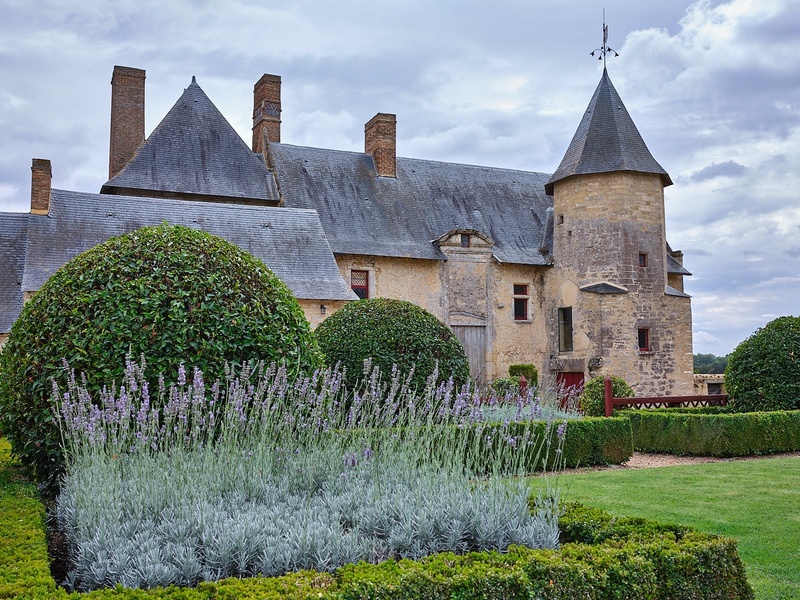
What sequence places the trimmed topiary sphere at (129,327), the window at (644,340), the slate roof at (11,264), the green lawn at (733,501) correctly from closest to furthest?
the green lawn at (733,501)
the trimmed topiary sphere at (129,327)
the slate roof at (11,264)
the window at (644,340)

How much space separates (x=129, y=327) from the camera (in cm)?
537

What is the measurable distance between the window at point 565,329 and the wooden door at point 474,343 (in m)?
2.14

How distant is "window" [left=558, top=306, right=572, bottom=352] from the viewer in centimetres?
2036

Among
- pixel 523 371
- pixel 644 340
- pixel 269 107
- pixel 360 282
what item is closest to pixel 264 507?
pixel 360 282

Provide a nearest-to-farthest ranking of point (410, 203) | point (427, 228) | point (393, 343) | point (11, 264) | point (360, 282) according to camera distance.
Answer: point (393, 343), point (11, 264), point (360, 282), point (427, 228), point (410, 203)

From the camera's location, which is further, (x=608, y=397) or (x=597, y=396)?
(x=597, y=396)

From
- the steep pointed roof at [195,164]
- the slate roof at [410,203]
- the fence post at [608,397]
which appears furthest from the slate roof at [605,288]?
the steep pointed roof at [195,164]

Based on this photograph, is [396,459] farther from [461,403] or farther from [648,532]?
[648,532]

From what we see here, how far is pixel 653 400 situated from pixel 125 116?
54.1 ft

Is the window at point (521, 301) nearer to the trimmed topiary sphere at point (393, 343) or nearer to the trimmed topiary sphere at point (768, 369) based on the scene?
the trimmed topiary sphere at point (768, 369)

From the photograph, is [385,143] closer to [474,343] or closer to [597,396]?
[474,343]

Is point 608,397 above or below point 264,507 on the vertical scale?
above

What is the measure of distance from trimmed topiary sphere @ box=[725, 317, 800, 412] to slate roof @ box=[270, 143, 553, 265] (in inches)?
362

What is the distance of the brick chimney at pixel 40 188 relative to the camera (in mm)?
17578
